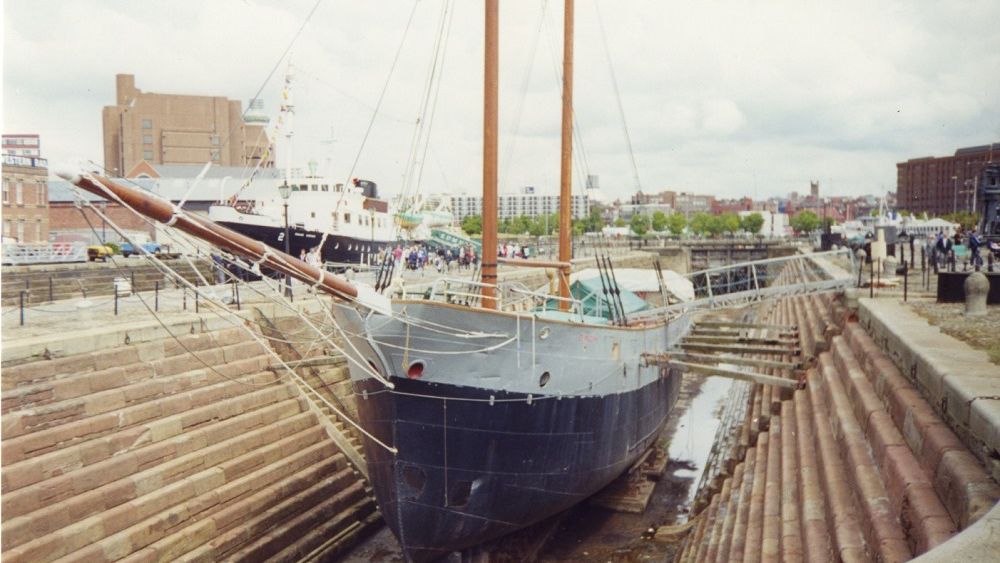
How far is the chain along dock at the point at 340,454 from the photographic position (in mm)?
6852

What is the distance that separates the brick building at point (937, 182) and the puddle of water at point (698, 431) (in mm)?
70187

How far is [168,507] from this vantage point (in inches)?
426

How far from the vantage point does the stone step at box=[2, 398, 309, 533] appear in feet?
30.7

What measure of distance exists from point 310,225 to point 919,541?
27429mm

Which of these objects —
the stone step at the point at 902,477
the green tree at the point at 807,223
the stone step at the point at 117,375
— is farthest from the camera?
the green tree at the point at 807,223

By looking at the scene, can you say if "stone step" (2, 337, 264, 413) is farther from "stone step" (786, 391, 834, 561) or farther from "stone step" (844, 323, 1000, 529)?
"stone step" (844, 323, 1000, 529)

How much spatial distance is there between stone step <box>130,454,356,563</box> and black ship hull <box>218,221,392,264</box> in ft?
44.7

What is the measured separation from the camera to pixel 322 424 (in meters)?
14.8

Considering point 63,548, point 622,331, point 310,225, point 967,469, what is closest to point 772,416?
point 622,331

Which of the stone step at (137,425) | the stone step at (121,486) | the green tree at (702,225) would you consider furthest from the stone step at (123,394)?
the green tree at (702,225)

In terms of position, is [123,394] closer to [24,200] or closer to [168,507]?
[168,507]

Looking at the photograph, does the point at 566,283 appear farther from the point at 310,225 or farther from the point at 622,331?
the point at 310,225

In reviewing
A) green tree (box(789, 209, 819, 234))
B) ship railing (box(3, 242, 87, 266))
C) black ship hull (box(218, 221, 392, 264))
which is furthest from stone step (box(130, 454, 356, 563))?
green tree (box(789, 209, 819, 234))

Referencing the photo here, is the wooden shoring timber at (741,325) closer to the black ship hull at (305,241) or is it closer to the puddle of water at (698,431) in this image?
the puddle of water at (698,431)
